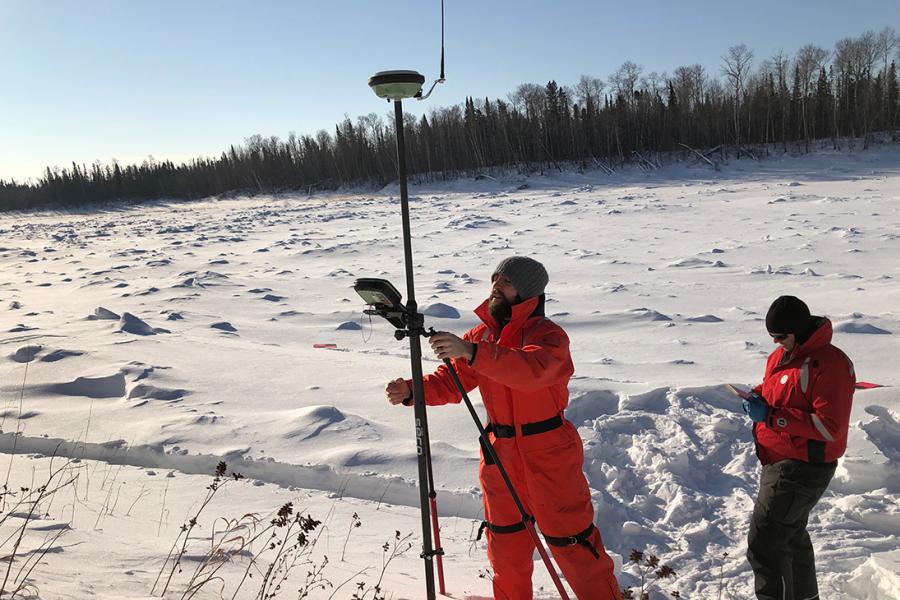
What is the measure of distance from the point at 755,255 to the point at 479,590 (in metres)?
11.2

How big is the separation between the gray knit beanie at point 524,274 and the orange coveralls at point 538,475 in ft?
0.16

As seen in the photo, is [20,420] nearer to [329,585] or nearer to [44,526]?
[44,526]

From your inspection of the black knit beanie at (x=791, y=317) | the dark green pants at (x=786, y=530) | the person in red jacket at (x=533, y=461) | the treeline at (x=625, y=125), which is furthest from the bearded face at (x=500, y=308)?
the treeline at (x=625, y=125)

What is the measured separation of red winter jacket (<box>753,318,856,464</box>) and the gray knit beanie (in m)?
1.09

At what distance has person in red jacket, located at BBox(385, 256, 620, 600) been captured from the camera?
2.38 m

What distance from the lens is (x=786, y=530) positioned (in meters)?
2.49

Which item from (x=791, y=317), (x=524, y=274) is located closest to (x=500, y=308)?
(x=524, y=274)

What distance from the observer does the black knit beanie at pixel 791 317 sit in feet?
8.07

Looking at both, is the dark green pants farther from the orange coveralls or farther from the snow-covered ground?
the orange coveralls

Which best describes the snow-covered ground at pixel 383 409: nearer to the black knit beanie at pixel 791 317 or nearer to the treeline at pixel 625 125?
the black knit beanie at pixel 791 317

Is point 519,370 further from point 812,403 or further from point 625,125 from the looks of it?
point 625,125

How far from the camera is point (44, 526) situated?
297 cm

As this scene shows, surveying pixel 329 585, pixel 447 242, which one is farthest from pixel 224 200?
pixel 329 585

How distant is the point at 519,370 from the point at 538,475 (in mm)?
503
